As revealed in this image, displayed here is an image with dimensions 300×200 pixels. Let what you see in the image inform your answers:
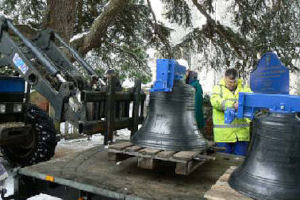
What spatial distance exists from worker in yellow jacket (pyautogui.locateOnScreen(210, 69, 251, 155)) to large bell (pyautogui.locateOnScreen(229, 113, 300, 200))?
2.10 metres

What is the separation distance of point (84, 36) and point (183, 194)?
6.70 meters

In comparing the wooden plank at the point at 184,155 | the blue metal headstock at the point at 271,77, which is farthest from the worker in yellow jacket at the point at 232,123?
the wooden plank at the point at 184,155

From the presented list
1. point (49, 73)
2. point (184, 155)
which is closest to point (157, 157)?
point (184, 155)

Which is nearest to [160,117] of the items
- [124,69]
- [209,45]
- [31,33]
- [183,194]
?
[183,194]

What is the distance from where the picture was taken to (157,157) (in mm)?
2605

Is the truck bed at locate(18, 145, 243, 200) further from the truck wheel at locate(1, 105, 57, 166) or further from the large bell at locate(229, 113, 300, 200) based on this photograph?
the truck wheel at locate(1, 105, 57, 166)

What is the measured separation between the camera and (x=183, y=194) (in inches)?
92.0

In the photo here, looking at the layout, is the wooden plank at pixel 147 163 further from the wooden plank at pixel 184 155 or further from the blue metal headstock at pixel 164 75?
the blue metal headstock at pixel 164 75

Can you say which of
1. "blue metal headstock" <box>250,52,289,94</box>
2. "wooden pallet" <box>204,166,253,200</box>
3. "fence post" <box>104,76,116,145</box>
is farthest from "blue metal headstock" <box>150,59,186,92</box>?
"wooden pallet" <box>204,166,253,200</box>

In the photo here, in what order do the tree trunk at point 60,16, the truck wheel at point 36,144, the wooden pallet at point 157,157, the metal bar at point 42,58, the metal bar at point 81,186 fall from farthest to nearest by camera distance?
the tree trunk at point 60,16 → the truck wheel at point 36,144 → the metal bar at point 42,58 → the wooden pallet at point 157,157 → the metal bar at point 81,186

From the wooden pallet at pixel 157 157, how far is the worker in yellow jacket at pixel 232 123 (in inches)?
63.1

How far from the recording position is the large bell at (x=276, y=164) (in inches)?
81.5

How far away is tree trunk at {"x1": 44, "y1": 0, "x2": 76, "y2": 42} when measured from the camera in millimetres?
7867

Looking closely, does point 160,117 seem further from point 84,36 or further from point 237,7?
point 237,7
